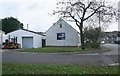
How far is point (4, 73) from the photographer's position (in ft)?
34.0

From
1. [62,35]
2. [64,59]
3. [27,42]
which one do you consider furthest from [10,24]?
[64,59]

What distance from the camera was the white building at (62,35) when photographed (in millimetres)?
51500

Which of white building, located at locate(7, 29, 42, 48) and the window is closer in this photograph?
the window

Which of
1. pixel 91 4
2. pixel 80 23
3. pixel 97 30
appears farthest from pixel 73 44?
pixel 91 4

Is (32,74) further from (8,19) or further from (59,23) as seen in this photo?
(8,19)

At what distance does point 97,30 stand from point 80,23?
7276mm

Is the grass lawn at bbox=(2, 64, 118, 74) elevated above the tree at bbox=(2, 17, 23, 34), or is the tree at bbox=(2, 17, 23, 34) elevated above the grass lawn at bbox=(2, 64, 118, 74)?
the tree at bbox=(2, 17, 23, 34)

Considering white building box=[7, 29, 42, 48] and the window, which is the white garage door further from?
the window

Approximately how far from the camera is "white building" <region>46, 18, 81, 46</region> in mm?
51500

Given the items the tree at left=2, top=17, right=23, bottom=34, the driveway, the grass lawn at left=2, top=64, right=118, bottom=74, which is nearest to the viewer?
the grass lawn at left=2, top=64, right=118, bottom=74

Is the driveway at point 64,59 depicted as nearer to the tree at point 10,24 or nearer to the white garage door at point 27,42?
the white garage door at point 27,42

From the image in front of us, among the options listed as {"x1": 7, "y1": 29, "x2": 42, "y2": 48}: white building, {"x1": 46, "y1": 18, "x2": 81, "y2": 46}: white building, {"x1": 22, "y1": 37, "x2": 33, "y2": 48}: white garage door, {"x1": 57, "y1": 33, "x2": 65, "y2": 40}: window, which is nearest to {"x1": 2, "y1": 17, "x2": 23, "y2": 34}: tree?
{"x1": 7, "y1": 29, "x2": 42, "y2": 48}: white building

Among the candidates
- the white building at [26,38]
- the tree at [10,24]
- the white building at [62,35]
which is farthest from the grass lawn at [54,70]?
the tree at [10,24]

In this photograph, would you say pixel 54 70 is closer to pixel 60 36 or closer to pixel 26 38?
pixel 60 36
